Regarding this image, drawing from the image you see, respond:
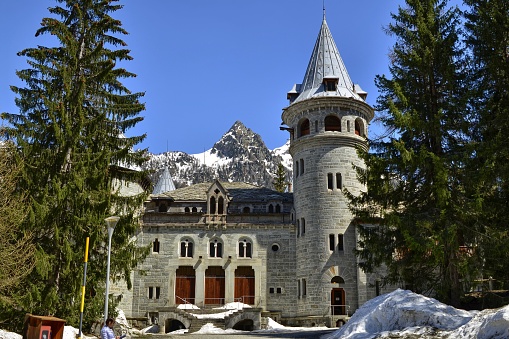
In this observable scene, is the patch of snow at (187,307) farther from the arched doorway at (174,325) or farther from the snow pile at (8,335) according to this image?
the snow pile at (8,335)

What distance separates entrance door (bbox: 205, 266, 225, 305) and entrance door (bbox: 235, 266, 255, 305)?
1065mm

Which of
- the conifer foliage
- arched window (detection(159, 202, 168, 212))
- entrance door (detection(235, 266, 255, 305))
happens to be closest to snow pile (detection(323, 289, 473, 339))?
the conifer foliage

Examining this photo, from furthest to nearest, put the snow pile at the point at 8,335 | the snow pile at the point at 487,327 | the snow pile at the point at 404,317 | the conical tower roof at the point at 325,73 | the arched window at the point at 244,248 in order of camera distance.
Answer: the conical tower roof at the point at 325,73 < the arched window at the point at 244,248 < the snow pile at the point at 8,335 < the snow pile at the point at 404,317 < the snow pile at the point at 487,327

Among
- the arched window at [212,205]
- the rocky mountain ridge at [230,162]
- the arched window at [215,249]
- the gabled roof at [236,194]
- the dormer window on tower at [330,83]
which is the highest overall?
the rocky mountain ridge at [230,162]

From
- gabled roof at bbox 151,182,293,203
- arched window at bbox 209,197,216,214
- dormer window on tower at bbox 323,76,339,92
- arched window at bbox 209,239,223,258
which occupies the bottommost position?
arched window at bbox 209,239,223,258

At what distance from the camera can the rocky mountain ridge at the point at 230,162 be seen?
175m

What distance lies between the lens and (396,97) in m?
23.5

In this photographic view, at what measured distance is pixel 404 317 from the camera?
18.0m

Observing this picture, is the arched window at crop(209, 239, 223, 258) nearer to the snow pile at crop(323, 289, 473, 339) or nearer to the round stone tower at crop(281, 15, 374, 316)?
the round stone tower at crop(281, 15, 374, 316)

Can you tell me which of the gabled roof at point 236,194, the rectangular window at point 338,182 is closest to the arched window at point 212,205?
the gabled roof at point 236,194

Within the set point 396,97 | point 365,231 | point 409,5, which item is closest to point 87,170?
point 365,231

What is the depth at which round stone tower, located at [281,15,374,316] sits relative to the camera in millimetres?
36656

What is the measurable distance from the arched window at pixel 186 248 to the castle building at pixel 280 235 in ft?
0.24

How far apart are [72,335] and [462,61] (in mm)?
18420
